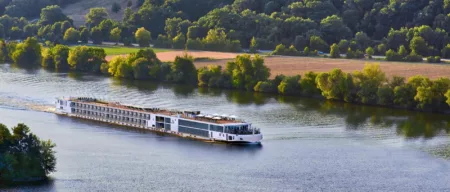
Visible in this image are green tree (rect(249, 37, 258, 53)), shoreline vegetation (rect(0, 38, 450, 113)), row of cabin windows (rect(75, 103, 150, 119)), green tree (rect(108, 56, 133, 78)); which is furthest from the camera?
green tree (rect(249, 37, 258, 53))

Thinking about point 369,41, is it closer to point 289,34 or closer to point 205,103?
point 289,34

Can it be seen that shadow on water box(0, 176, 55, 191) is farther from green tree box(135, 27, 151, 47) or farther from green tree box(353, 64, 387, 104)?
green tree box(135, 27, 151, 47)

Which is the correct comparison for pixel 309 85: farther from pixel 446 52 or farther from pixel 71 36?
pixel 71 36

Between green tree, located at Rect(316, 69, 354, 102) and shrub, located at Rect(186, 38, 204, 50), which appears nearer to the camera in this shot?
green tree, located at Rect(316, 69, 354, 102)

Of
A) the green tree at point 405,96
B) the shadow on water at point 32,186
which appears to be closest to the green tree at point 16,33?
the green tree at point 405,96

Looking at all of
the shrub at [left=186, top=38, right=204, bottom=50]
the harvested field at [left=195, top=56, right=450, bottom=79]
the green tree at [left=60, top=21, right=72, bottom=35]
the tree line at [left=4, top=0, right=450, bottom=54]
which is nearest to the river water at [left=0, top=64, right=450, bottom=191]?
the harvested field at [left=195, top=56, right=450, bottom=79]

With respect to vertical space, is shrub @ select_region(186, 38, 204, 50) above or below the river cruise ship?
above

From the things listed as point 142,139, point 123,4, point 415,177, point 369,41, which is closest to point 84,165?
point 142,139
